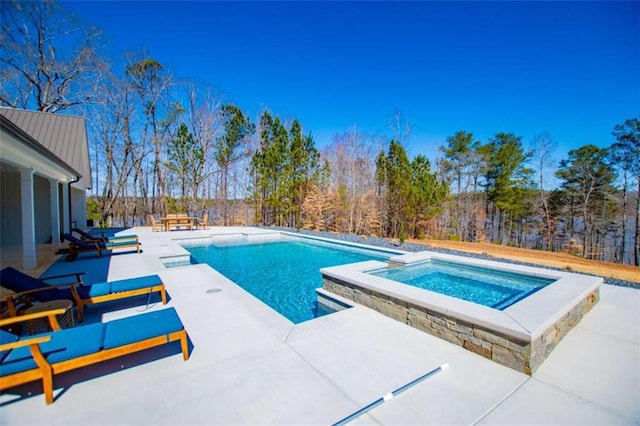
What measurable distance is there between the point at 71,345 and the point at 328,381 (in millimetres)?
2216

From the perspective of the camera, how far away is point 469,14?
8.60 meters

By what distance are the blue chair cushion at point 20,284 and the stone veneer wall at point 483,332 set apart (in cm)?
424

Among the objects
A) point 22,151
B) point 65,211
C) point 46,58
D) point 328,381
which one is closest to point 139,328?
point 328,381

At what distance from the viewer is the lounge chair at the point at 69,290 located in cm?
349

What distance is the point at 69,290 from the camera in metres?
3.79

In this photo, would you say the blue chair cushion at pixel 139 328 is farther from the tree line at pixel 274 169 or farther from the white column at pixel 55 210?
the tree line at pixel 274 169

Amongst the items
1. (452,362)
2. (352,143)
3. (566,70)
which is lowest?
(452,362)

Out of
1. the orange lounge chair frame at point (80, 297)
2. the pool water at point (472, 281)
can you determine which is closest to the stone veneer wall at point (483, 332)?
the pool water at point (472, 281)

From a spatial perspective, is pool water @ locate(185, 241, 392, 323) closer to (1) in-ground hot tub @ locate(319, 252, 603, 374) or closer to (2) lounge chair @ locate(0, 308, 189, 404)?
(1) in-ground hot tub @ locate(319, 252, 603, 374)

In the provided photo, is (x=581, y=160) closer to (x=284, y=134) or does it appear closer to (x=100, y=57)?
(x=284, y=134)

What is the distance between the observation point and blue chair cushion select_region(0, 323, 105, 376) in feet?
7.13

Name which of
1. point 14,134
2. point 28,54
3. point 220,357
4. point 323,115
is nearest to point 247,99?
point 323,115

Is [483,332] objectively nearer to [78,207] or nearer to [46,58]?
[78,207]

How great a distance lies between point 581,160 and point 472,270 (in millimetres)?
18070
